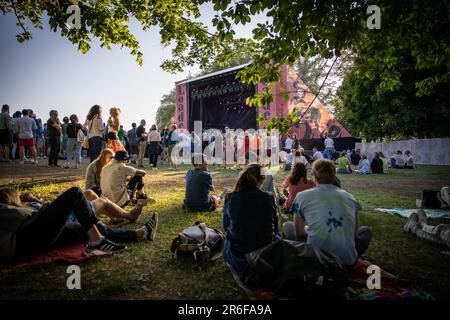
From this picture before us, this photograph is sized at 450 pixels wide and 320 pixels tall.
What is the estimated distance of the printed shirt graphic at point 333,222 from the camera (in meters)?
2.76

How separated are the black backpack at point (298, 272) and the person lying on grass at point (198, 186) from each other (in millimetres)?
3301

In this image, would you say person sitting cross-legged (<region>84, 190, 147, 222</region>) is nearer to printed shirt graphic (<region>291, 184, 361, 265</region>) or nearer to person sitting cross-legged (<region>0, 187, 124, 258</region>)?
→ person sitting cross-legged (<region>0, 187, 124, 258</region>)

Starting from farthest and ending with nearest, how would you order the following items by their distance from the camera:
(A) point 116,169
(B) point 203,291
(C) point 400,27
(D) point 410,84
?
1. (D) point 410,84
2. (A) point 116,169
3. (C) point 400,27
4. (B) point 203,291

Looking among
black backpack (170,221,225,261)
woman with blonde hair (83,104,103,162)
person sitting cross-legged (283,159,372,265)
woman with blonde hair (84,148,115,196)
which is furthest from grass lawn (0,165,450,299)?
woman with blonde hair (83,104,103,162)

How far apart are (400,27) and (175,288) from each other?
14.0ft

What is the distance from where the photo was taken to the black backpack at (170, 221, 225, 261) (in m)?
3.41

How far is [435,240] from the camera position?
4.16m

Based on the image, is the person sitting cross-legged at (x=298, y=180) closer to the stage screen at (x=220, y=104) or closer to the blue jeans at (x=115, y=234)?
the blue jeans at (x=115, y=234)

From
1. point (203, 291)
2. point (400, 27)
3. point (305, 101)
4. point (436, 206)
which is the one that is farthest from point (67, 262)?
point (305, 101)

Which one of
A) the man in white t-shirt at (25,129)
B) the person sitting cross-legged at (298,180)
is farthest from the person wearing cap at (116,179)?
the man in white t-shirt at (25,129)

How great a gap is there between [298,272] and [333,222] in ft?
2.46

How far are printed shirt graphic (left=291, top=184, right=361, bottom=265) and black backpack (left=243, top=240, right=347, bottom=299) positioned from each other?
34 centimetres

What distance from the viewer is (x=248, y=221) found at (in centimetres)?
292

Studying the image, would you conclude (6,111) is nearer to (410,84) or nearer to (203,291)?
(203,291)
